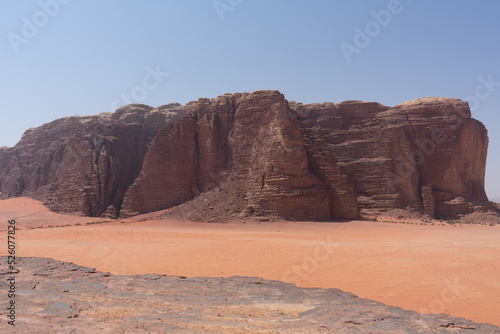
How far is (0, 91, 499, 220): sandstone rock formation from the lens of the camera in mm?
29672

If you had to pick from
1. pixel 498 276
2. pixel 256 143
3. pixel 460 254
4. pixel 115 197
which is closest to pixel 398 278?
pixel 498 276

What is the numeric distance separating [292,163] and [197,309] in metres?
23.1

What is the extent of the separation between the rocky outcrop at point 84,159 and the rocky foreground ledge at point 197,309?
36599 mm

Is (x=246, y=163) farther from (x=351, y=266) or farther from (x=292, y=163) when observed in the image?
(x=351, y=266)

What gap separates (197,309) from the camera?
6281mm

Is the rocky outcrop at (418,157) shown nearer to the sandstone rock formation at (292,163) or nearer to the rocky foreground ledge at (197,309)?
the sandstone rock formation at (292,163)

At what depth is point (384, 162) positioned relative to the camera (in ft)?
121

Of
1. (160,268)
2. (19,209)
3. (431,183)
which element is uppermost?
(431,183)

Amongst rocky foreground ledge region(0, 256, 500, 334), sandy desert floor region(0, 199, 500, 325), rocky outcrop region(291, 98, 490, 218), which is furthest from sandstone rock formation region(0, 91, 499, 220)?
rocky foreground ledge region(0, 256, 500, 334)

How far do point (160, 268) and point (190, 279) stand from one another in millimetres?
2213

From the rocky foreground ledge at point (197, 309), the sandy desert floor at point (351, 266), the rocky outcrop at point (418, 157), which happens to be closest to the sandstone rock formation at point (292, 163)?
the rocky outcrop at point (418, 157)

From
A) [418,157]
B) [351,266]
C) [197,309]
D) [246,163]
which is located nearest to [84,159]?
[246,163]

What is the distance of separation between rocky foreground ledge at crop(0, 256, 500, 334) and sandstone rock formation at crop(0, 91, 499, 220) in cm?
1994

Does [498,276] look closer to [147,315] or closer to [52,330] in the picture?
[147,315]
